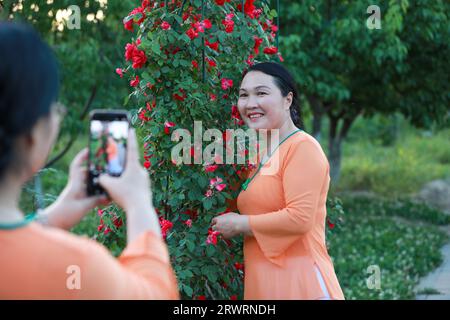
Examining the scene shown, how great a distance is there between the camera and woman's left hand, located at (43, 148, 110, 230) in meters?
1.87

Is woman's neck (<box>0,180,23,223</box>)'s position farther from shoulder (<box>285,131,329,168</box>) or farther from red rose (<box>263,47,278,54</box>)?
red rose (<box>263,47,278,54</box>)

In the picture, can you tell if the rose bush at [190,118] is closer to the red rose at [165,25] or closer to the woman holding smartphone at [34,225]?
the red rose at [165,25]

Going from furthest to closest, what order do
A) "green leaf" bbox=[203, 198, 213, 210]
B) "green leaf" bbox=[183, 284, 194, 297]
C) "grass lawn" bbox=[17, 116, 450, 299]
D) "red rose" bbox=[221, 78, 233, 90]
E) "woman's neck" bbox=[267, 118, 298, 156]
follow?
"grass lawn" bbox=[17, 116, 450, 299] < "red rose" bbox=[221, 78, 233, 90] < "green leaf" bbox=[183, 284, 194, 297] < "green leaf" bbox=[203, 198, 213, 210] < "woman's neck" bbox=[267, 118, 298, 156]

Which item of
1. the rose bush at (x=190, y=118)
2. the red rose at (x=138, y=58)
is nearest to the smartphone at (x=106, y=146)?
the rose bush at (x=190, y=118)

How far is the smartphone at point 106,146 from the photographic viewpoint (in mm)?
1772

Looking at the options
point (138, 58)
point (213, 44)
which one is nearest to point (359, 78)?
point (213, 44)

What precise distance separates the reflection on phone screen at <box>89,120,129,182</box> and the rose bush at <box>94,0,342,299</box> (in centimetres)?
137

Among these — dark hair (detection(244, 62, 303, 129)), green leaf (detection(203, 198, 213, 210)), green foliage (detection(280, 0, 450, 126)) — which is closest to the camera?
dark hair (detection(244, 62, 303, 129))

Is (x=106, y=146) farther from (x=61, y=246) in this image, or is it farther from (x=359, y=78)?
(x=359, y=78)

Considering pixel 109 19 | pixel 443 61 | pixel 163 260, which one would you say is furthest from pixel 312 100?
pixel 163 260

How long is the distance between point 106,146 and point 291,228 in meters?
1.06

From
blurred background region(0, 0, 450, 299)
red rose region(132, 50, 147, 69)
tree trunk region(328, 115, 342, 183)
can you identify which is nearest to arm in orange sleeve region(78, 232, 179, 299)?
red rose region(132, 50, 147, 69)
